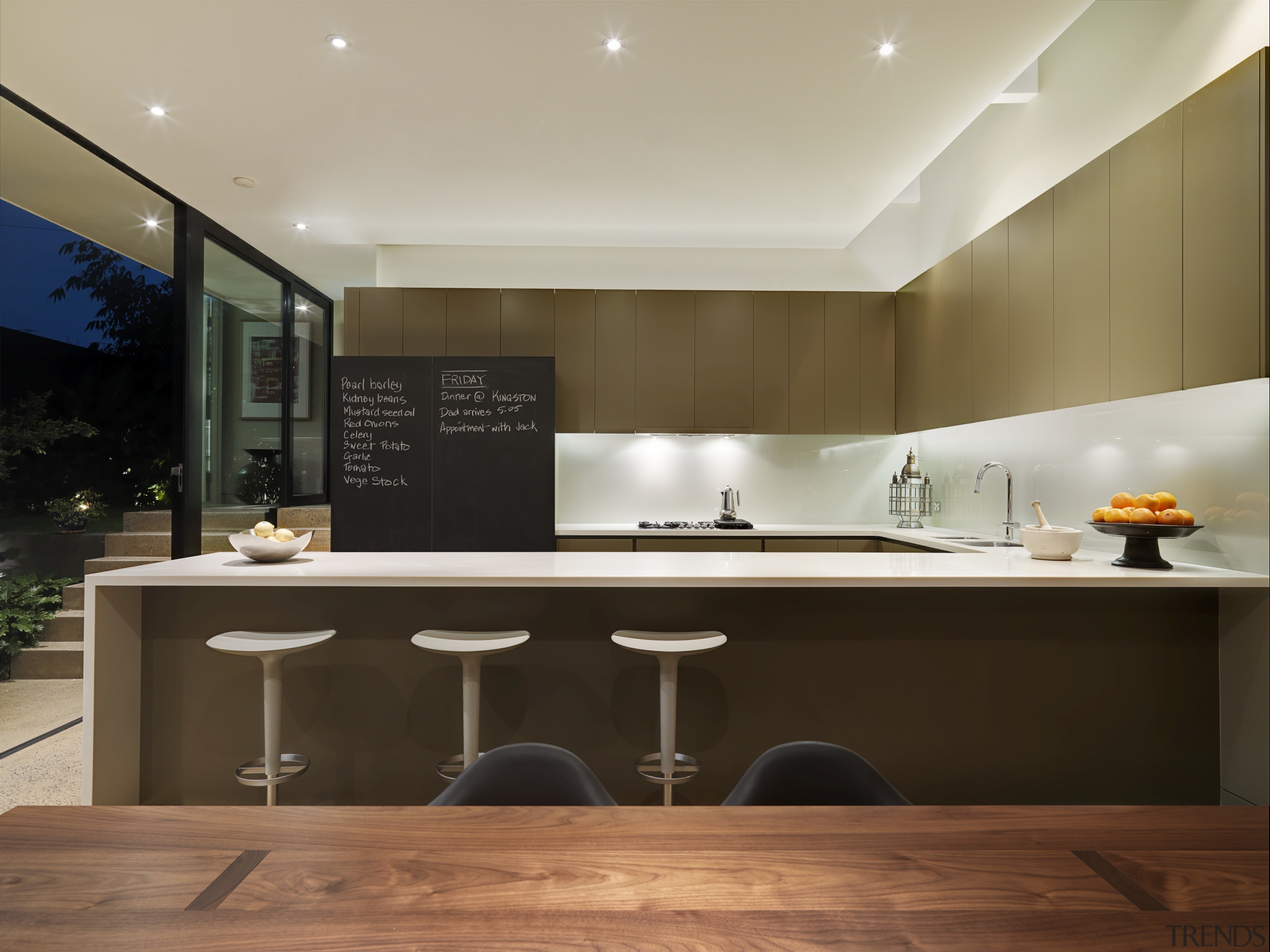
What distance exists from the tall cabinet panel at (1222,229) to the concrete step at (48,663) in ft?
17.5

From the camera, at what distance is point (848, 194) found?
11.8ft

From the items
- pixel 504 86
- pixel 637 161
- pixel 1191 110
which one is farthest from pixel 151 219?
pixel 1191 110

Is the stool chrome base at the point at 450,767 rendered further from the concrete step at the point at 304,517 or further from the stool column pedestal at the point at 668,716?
the concrete step at the point at 304,517

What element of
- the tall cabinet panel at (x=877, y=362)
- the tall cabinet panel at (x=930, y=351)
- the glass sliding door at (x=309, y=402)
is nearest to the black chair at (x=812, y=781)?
the tall cabinet panel at (x=930, y=351)

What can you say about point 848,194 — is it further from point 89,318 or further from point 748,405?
point 89,318

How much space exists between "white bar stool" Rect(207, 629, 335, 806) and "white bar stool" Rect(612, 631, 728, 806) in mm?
958

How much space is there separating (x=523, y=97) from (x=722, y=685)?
7.82 feet

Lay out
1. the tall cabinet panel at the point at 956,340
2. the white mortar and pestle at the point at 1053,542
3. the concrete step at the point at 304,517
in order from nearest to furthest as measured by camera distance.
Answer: the white mortar and pestle at the point at 1053,542
the tall cabinet panel at the point at 956,340
the concrete step at the point at 304,517

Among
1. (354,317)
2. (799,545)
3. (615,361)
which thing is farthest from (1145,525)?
(354,317)

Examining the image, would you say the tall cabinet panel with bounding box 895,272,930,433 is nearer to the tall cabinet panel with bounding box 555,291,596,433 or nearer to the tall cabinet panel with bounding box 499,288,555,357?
the tall cabinet panel with bounding box 555,291,596,433

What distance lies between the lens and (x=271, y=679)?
200 cm

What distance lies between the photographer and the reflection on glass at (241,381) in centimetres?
414

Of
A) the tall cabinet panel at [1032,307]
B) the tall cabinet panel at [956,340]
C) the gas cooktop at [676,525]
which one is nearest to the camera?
the tall cabinet panel at [1032,307]

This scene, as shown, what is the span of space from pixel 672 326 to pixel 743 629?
2504mm
